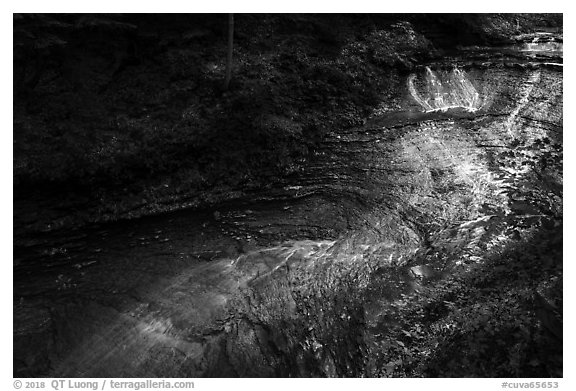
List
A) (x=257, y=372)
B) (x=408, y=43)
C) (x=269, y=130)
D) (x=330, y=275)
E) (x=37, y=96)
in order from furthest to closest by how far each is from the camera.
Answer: (x=408, y=43) → (x=269, y=130) → (x=37, y=96) → (x=330, y=275) → (x=257, y=372)

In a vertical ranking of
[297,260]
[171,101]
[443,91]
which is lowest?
[297,260]

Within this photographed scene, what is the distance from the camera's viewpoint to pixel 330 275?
641 centimetres

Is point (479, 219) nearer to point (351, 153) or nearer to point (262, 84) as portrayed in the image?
point (351, 153)

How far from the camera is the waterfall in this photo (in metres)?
10.6

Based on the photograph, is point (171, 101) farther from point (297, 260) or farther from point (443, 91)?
point (443, 91)

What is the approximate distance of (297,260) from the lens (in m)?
6.68

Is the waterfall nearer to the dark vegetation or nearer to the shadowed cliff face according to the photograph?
the dark vegetation

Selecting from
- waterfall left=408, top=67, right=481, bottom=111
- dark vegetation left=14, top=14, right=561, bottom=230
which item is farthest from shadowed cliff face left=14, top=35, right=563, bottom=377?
waterfall left=408, top=67, right=481, bottom=111

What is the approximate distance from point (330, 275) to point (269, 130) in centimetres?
373

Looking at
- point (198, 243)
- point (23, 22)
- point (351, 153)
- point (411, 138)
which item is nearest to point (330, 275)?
point (198, 243)

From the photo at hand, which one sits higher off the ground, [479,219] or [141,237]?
[479,219]

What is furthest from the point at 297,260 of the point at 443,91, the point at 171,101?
the point at 443,91

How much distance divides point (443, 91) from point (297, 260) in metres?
6.92

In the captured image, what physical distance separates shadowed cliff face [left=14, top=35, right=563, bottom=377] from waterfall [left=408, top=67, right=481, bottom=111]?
41.9 inches
